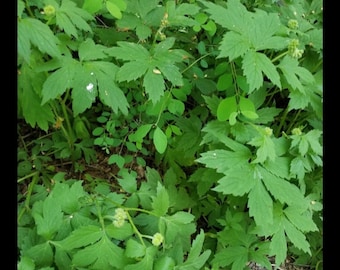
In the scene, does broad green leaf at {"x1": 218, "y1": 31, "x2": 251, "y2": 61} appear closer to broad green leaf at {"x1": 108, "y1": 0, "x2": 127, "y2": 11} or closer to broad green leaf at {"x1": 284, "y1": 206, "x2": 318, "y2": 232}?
broad green leaf at {"x1": 108, "y1": 0, "x2": 127, "y2": 11}

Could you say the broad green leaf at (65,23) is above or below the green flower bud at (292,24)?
above

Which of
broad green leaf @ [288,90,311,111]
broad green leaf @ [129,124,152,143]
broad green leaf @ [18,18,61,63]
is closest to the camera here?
broad green leaf @ [18,18,61,63]

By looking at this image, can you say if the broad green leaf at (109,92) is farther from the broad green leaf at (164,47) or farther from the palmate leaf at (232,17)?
the palmate leaf at (232,17)

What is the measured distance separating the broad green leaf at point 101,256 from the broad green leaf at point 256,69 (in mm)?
777

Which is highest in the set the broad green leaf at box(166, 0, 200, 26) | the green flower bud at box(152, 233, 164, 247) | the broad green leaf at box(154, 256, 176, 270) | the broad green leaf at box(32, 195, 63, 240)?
the broad green leaf at box(166, 0, 200, 26)

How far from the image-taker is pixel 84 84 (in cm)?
170

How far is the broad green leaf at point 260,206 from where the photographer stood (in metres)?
1.72

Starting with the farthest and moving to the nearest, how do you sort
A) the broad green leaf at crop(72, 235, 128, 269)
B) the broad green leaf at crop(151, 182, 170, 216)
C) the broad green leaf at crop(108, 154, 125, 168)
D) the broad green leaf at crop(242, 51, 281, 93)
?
the broad green leaf at crop(108, 154, 125, 168) → the broad green leaf at crop(151, 182, 170, 216) → the broad green leaf at crop(242, 51, 281, 93) → the broad green leaf at crop(72, 235, 128, 269)

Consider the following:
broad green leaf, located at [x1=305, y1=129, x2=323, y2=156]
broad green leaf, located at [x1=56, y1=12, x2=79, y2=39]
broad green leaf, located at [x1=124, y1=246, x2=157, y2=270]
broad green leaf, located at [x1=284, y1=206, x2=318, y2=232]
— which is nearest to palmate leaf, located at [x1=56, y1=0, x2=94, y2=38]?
broad green leaf, located at [x1=56, y1=12, x2=79, y2=39]

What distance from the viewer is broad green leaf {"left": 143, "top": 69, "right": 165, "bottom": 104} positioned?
5.72 feet

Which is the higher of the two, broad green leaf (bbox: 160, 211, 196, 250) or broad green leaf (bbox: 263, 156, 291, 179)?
broad green leaf (bbox: 263, 156, 291, 179)

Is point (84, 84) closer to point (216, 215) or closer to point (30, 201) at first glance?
point (30, 201)

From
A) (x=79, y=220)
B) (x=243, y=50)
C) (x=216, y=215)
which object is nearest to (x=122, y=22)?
(x=243, y=50)

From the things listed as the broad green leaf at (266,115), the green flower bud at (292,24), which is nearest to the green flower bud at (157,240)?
the broad green leaf at (266,115)
